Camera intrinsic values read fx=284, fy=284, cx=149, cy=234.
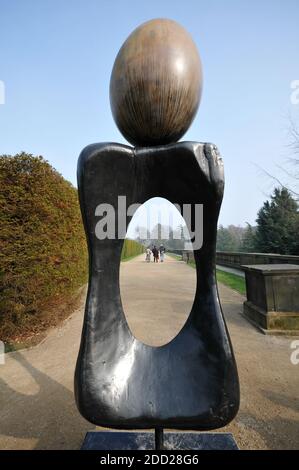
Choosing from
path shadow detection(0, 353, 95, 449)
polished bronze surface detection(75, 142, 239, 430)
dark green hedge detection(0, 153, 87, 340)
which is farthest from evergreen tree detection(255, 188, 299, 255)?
polished bronze surface detection(75, 142, 239, 430)

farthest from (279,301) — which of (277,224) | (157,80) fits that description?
(277,224)

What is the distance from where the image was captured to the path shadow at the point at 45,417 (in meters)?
2.50

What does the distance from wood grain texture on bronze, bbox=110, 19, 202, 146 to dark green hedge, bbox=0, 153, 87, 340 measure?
12.7 ft

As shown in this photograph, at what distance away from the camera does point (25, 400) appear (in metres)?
3.17

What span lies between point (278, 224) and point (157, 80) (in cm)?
2037

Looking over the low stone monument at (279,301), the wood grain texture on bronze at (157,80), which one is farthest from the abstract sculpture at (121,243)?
the low stone monument at (279,301)

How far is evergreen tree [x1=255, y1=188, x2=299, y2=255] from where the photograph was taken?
666 inches

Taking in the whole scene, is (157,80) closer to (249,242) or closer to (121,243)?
(121,243)

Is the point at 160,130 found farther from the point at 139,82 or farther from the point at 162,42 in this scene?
the point at 162,42

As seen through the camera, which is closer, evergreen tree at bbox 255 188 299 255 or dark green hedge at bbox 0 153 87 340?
dark green hedge at bbox 0 153 87 340

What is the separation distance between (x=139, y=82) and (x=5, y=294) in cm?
449

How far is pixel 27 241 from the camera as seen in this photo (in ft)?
16.7

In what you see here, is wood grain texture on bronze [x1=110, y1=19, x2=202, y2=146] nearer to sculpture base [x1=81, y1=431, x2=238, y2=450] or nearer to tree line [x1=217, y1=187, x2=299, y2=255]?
sculpture base [x1=81, y1=431, x2=238, y2=450]
